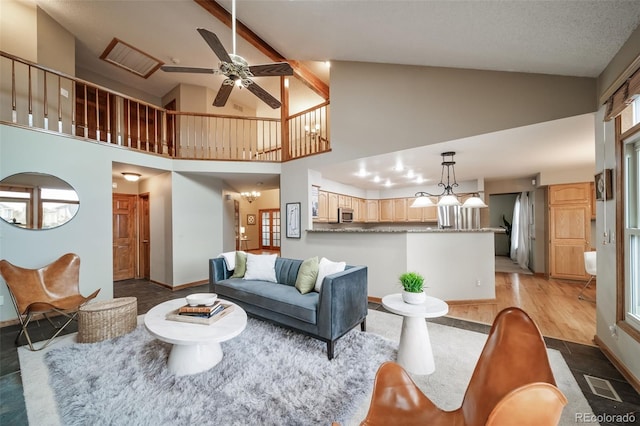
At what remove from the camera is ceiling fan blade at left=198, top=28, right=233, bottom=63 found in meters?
2.27

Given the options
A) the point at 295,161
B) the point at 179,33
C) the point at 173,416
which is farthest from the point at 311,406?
the point at 179,33

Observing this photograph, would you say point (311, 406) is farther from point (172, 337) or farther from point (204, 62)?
point (204, 62)

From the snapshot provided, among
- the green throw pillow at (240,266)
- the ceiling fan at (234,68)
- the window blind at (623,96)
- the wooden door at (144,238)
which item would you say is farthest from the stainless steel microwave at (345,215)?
the window blind at (623,96)

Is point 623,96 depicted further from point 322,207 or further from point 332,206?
Answer: point 332,206

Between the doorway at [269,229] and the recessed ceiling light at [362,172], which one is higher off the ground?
the recessed ceiling light at [362,172]

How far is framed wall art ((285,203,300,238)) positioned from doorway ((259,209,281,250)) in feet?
18.4

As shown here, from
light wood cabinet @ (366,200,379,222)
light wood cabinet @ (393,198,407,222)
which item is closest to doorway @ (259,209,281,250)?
light wood cabinet @ (366,200,379,222)

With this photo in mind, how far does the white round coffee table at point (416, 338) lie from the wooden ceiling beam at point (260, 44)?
4581mm

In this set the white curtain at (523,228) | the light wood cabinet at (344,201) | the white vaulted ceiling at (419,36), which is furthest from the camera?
the white curtain at (523,228)

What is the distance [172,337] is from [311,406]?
1.16 meters

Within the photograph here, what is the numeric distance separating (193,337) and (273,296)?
0.97 meters

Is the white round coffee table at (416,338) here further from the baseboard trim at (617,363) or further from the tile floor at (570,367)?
the baseboard trim at (617,363)

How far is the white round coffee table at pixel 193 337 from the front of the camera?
1.98 meters

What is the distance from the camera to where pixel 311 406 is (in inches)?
68.9
